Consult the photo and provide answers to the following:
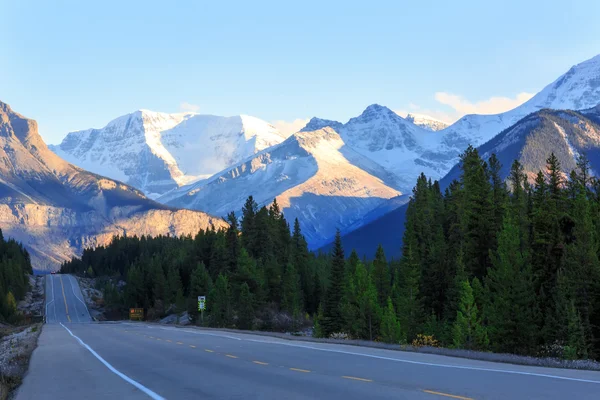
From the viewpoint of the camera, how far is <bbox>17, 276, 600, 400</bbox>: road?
15273 mm

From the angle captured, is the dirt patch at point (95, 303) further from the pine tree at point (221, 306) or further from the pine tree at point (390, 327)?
the pine tree at point (390, 327)

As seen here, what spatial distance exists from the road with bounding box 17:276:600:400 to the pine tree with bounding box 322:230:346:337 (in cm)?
4864

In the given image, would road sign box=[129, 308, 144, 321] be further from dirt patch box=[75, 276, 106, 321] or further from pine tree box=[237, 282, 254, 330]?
pine tree box=[237, 282, 254, 330]

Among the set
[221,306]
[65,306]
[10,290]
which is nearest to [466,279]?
[221,306]

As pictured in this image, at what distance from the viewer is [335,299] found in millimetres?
78938

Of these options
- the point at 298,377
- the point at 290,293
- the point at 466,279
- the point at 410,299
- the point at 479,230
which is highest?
the point at 479,230

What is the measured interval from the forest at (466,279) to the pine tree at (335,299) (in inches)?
5.1

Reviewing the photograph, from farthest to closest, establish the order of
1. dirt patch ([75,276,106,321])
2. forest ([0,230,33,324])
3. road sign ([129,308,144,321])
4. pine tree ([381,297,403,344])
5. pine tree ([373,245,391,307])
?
dirt patch ([75,276,106,321]), forest ([0,230,33,324]), road sign ([129,308,144,321]), pine tree ([373,245,391,307]), pine tree ([381,297,403,344])

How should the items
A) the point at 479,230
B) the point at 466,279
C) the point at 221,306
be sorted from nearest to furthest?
1. the point at 466,279
2. the point at 479,230
3. the point at 221,306

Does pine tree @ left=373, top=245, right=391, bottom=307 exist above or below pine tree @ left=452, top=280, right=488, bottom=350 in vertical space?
above

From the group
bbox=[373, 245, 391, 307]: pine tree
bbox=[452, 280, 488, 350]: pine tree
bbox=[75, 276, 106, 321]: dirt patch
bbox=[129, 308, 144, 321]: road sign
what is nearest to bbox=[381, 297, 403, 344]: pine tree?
bbox=[452, 280, 488, 350]: pine tree

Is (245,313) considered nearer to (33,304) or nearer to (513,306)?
(513,306)

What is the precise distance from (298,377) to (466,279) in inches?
1604

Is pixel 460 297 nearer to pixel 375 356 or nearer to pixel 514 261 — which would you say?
pixel 514 261
